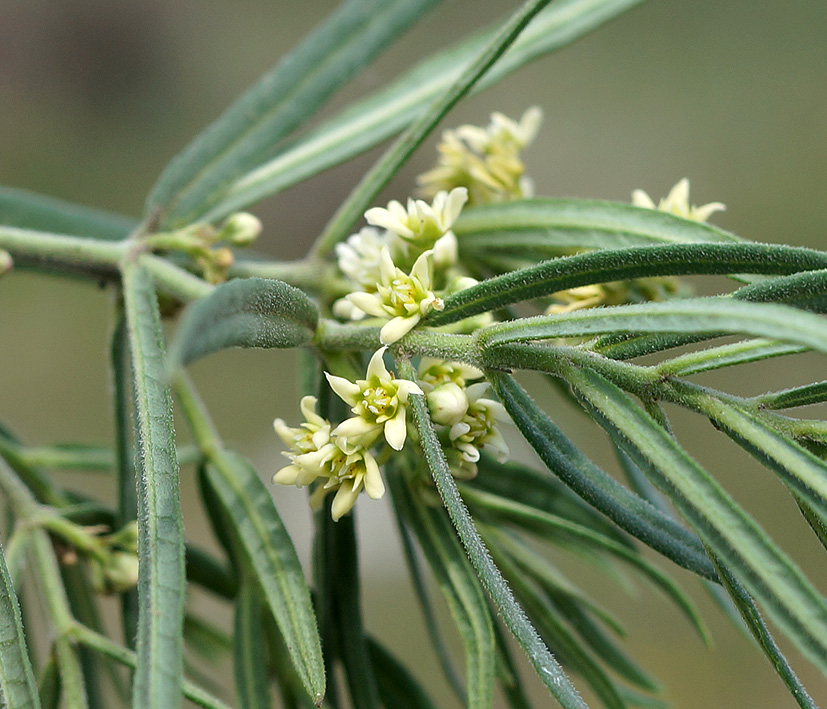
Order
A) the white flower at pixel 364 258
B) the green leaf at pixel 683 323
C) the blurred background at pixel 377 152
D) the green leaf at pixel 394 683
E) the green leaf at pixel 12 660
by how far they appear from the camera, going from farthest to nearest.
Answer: the blurred background at pixel 377 152, the green leaf at pixel 394 683, the white flower at pixel 364 258, the green leaf at pixel 12 660, the green leaf at pixel 683 323

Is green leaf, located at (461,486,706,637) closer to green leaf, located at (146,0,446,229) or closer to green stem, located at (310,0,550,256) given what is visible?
green stem, located at (310,0,550,256)

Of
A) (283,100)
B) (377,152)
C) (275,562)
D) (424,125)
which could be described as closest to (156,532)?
(275,562)

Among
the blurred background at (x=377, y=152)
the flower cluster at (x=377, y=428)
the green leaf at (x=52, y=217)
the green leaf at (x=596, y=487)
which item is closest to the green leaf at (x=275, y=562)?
the flower cluster at (x=377, y=428)

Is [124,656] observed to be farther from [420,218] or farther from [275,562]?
[420,218]

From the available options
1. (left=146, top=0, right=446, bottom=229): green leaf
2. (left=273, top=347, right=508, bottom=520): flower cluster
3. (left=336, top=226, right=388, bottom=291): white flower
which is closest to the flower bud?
(left=273, top=347, right=508, bottom=520): flower cluster

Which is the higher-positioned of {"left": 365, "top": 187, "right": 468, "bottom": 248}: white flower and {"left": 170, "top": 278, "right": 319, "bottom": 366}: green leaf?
{"left": 365, "top": 187, "right": 468, "bottom": 248}: white flower

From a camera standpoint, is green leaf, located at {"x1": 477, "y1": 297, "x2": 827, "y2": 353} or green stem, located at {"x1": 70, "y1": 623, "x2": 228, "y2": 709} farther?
green stem, located at {"x1": 70, "y1": 623, "x2": 228, "y2": 709}

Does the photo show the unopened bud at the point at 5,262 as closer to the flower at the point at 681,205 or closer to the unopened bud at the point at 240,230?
the unopened bud at the point at 240,230
